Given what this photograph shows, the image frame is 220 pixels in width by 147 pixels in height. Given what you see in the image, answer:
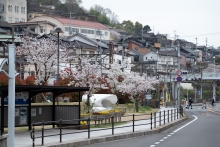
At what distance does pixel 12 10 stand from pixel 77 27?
14.3 metres

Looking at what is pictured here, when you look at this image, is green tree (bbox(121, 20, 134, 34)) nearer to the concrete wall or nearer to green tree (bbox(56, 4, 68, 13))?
green tree (bbox(56, 4, 68, 13))

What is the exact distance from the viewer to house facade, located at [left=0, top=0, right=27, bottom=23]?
97.3 meters

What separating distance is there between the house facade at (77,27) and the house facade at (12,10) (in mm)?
5104

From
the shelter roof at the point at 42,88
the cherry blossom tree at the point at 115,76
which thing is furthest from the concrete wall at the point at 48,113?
the cherry blossom tree at the point at 115,76

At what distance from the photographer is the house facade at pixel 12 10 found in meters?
97.3

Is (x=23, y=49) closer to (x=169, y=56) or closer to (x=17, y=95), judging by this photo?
(x=17, y=95)

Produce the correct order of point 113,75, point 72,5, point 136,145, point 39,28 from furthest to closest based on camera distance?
point 72,5 < point 39,28 < point 113,75 < point 136,145

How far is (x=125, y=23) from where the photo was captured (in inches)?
6722

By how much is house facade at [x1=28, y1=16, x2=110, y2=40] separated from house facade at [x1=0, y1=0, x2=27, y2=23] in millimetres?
5104

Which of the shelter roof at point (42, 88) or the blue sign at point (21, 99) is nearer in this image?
the shelter roof at point (42, 88)

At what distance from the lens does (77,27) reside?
102875 millimetres

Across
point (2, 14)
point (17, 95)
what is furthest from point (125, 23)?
point (17, 95)

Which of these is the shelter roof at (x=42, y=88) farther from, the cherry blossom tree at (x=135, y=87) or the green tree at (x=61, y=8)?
the green tree at (x=61, y=8)

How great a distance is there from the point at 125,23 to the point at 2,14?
258ft
